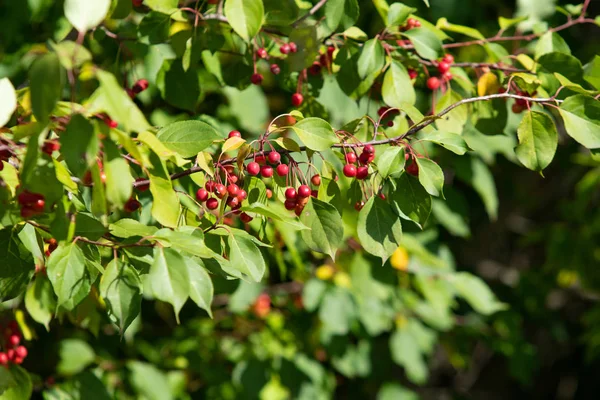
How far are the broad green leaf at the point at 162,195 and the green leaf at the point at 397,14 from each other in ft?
2.63

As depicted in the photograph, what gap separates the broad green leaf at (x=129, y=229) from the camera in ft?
4.08

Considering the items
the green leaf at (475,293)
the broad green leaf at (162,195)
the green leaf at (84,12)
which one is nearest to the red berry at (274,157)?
the broad green leaf at (162,195)

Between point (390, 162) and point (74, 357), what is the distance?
1.93 m

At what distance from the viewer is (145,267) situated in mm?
1289

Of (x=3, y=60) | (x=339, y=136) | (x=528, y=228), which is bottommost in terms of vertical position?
(x=528, y=228)

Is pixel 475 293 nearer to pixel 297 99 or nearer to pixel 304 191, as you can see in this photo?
pixel 297 99

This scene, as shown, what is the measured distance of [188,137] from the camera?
140 centimetres

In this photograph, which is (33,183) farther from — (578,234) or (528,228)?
(528,228)

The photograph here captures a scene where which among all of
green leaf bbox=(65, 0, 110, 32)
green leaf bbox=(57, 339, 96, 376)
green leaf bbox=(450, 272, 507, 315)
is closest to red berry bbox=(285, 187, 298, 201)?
green leaf bbox=(65, 0, 110, 32)

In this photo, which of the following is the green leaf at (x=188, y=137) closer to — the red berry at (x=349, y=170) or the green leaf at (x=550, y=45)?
the red berry at (x=349, y=170)

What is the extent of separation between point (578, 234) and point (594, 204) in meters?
0.52

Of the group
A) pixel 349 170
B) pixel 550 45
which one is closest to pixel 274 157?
pixel 349 170

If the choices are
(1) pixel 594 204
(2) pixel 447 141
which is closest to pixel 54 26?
(2) pixel 447 141

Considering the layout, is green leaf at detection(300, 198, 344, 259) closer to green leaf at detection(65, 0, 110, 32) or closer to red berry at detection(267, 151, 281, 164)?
red berry at detection(267, 151, 281, 164)
